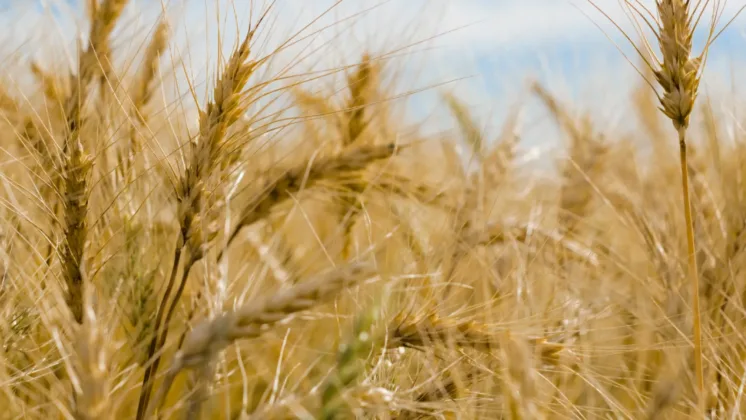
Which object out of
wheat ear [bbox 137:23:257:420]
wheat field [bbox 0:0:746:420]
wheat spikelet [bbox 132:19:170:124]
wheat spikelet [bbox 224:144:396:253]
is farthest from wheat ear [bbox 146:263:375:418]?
wheat spikelet [bbox 132:19:170:124]

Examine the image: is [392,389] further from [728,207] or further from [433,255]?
[728,207]

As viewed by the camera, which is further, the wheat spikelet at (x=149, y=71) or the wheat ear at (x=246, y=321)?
the wheat spikelet at (x=149, y=71)

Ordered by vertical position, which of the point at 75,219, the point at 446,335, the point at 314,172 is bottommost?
the point at 446,335

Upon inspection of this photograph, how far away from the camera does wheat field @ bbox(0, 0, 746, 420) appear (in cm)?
79

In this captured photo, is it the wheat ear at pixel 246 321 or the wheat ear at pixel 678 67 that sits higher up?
the wheat ear at pixel 678 67

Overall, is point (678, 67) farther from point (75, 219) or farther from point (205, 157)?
point (75, 219)

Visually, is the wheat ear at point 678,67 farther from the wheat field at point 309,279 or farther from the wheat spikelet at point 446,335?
Result: the wheat spikelet at point 446,335

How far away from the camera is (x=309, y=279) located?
30.6 inches

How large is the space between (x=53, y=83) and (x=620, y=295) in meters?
1.13

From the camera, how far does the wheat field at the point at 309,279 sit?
31.3 inches

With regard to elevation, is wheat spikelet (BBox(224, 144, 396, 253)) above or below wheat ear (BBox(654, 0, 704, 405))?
below

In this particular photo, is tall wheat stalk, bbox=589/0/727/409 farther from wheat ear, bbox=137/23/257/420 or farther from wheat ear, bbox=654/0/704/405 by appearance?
wheat ear, bbox=137/23/257/420

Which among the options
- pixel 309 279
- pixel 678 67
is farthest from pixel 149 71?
pixel 678 67

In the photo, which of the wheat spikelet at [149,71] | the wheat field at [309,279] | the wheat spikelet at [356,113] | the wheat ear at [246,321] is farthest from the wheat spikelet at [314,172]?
the wheat ear at [246,321]
